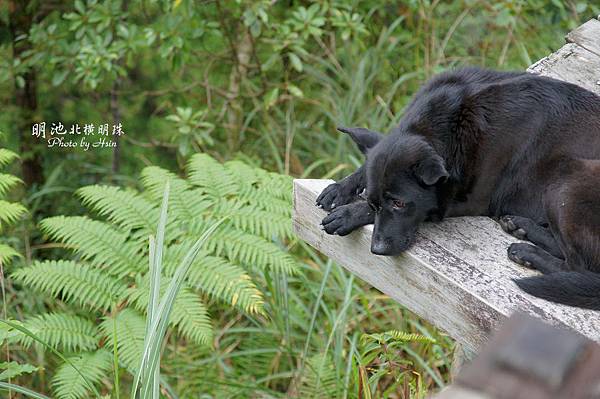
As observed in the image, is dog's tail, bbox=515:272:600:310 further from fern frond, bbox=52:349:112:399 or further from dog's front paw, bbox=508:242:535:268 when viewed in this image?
fern frond, bbox=52:349:112:399

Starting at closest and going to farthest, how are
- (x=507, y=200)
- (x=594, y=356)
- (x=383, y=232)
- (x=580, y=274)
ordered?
(x=594, y=356)
(x=580, y=274)
(x=383, y=232)
(x=507, y=200)

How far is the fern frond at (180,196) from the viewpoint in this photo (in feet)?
12.3

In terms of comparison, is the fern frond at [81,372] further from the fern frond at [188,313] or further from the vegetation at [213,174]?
the fern frond at [188,313]

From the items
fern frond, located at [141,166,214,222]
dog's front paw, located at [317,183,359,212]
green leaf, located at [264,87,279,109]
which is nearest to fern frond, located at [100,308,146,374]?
fern frond, located at [141,166,214,222]

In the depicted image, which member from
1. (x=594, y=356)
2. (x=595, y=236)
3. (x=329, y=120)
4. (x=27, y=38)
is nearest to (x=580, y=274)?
(x=595, y=236)

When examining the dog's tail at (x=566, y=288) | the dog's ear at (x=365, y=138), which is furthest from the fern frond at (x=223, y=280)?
the dog's tail at (x=566, y=288)

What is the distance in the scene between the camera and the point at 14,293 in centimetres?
471

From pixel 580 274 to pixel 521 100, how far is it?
→ 0.75 meters

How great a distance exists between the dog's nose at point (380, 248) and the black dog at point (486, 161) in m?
0.04

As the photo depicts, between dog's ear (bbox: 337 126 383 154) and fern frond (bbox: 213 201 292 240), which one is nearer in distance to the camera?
dog's ear (bbox: 337 126 383 154)

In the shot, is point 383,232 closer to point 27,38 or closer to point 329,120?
point 329,120

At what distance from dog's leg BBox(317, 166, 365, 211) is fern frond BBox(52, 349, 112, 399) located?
41.5 inches

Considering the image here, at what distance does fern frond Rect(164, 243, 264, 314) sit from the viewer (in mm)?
3258

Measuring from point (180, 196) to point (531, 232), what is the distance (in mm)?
1692
